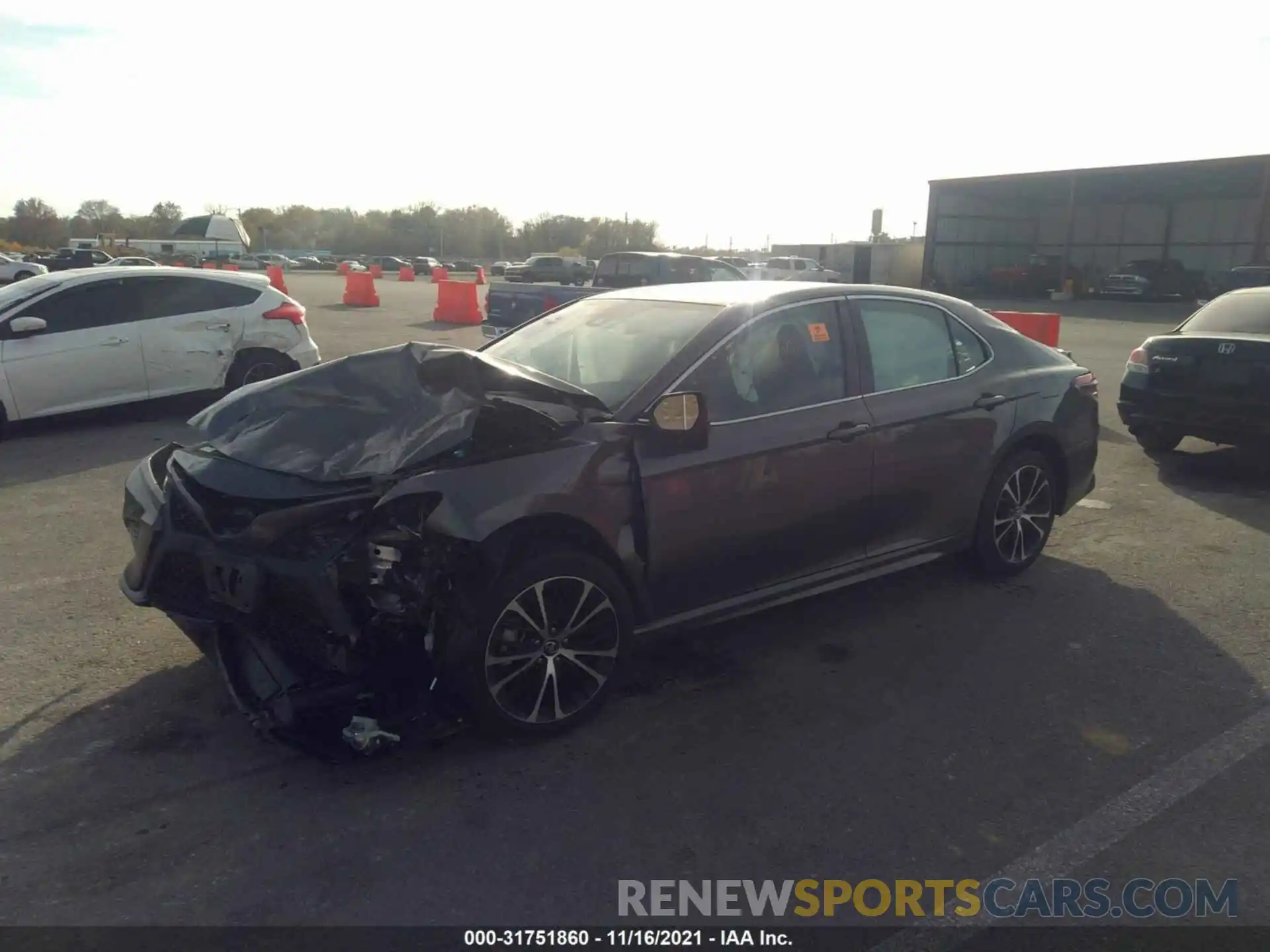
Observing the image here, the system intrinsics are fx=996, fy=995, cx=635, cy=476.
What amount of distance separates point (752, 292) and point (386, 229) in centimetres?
10283

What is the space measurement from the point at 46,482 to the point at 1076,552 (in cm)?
723

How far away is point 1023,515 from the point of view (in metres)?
5.64

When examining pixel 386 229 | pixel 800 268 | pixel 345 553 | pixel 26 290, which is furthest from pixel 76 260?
pixel 386 229

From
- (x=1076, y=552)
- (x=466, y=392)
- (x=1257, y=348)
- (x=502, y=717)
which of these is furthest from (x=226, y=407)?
(x=1257, y=348)

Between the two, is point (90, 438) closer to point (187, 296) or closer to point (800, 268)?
point (187, 296)

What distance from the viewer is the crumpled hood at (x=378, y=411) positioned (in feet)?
12.1

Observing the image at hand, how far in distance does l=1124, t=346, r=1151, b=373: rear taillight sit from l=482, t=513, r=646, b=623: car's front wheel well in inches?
246

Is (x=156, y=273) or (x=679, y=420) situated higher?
(x=156, y=273)

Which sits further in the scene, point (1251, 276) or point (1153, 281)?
point (1153, 281)

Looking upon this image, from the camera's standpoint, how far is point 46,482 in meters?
7.40

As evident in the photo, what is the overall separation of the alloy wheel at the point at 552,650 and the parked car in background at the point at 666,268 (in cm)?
1234

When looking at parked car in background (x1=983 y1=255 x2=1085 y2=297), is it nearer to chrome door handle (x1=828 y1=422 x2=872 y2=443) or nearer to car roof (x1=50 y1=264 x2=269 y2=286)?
car roof (x1=50 y1=264 x2=269 y2=286)

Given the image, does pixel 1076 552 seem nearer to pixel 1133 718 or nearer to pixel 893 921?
pixel 1133 718

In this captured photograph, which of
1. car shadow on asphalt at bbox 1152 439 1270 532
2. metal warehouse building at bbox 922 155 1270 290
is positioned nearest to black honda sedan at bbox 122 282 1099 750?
car shadow on asphalt at bbox 1152 439 1270 532
